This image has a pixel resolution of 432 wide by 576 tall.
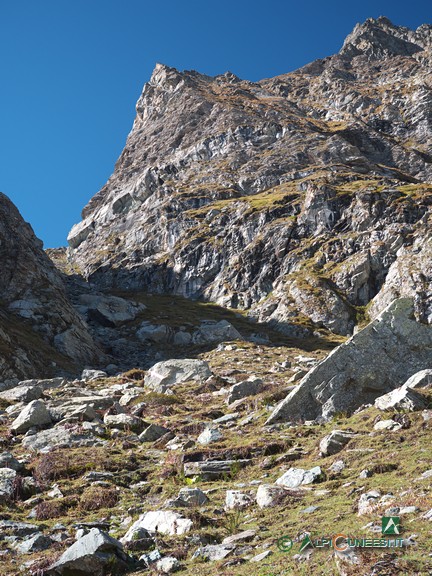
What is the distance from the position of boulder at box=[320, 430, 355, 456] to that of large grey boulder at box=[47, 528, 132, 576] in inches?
288

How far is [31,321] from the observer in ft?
204

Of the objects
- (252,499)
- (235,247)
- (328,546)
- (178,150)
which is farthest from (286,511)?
(178,150)

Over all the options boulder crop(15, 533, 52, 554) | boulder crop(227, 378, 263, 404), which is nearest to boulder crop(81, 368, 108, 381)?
boulder crop(227, 378, 263, 404)

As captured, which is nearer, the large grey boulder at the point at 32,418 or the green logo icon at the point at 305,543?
the green logo icon at the point at 305,543

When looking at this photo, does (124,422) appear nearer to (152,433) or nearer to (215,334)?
(152,433)

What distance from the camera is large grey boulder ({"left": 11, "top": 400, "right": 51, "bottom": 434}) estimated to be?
891 inches

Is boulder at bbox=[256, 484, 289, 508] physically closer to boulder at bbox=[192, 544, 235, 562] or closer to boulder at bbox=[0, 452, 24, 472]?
boulder at bbox=[192, 544, 235, 562]

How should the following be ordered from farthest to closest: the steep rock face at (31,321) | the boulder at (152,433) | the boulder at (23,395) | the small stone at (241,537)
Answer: the steep rock face at (31,321)
the boulder at (23,395)
the boulder at (152,433)
the small stone at (241,537)

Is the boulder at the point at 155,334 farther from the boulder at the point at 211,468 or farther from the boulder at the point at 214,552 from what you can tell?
the boulder at the point at 214,552

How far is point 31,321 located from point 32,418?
42.0m

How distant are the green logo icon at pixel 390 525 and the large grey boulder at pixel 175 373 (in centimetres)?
2770

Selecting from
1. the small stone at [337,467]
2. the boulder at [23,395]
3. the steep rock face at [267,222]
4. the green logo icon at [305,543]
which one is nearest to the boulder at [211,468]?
the small stone at [337,467]

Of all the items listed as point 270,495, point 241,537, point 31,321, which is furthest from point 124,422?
point 31,321

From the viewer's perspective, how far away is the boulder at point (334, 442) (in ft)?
48.2
